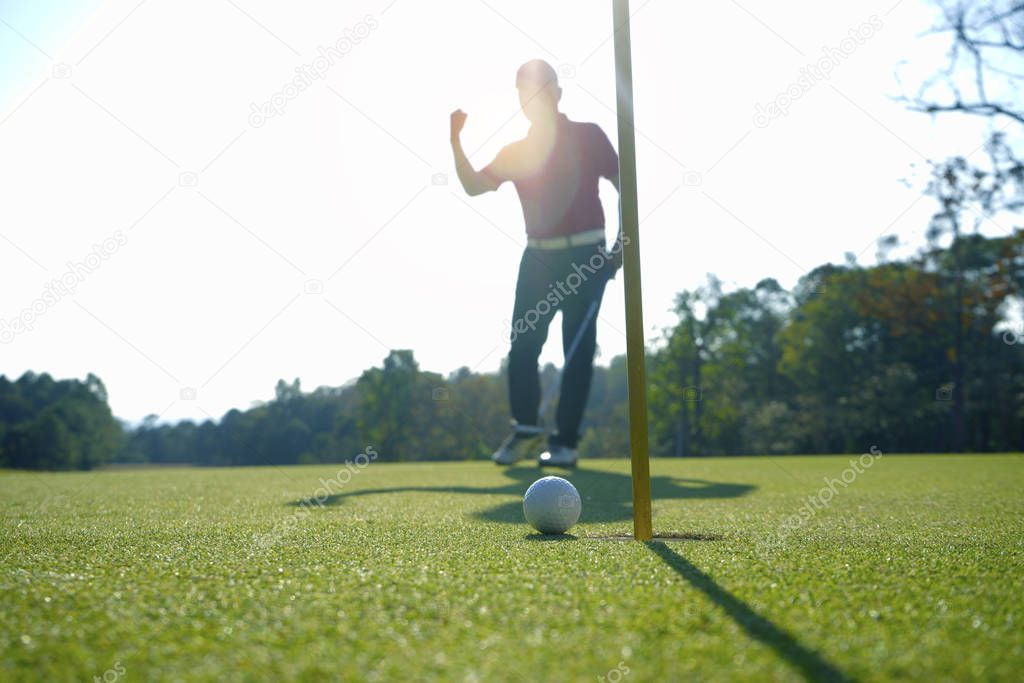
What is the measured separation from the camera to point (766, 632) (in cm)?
189

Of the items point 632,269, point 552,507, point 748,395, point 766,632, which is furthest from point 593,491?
point 748,395

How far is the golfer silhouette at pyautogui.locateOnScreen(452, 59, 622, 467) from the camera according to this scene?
303 inches

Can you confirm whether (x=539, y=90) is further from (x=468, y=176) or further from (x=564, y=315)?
(x=564, y=315)

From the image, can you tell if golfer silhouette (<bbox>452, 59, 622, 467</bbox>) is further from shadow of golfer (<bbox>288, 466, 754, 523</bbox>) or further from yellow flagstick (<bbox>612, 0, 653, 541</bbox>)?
yellow flagstick (<bbox>612, 0, 653, 541</bbox>)

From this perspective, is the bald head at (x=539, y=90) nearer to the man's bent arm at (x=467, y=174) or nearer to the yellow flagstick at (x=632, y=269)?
the man's bent arm at (x=467, y=174)

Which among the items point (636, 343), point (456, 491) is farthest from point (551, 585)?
point (456, 491)

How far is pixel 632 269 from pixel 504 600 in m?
1.67

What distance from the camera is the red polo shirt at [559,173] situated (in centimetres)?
783

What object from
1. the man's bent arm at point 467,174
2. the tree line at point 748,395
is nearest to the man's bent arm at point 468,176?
the man's bent arm at point 467,174

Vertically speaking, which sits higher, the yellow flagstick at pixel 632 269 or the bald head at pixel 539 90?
the bald head at pixel 539 90

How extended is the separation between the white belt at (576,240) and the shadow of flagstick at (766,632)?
535 centimetres

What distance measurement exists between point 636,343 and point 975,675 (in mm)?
1909

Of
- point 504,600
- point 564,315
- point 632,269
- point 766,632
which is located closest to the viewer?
point 766,632

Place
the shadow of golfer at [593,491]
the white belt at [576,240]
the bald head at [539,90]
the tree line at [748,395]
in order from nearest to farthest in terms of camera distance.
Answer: the shadow of golfer at [593,491]
the white belt at [576,240]
the bald head at [539,90]
the tree line at [748,395]
